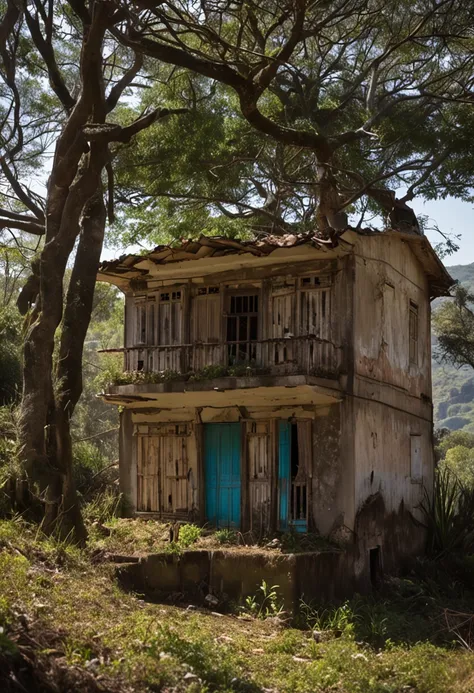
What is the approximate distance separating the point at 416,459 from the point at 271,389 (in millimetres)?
6347

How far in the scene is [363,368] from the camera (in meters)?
17.3

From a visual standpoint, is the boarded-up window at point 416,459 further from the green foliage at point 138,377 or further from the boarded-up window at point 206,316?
the green foliage at point 138,377

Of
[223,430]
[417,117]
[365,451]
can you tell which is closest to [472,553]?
[365,451]

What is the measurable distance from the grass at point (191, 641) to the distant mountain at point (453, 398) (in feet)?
280

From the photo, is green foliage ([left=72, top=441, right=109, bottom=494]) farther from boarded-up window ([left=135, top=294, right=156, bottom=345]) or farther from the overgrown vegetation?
boarded-up window ([left=135, top=294, right=156, bottom=345])

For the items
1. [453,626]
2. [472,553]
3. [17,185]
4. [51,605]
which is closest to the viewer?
[51,605]

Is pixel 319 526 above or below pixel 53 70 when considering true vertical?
below

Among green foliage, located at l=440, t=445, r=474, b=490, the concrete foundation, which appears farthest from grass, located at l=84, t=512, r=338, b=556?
green foliage, located at l=440, t=445, r=474, b=490

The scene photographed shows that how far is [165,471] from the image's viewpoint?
1844cm

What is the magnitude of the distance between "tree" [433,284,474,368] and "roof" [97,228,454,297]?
10.7 metres

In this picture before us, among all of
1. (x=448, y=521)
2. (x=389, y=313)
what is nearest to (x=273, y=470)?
(x=389, y=313)

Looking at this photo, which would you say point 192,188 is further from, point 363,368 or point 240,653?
point 240,653

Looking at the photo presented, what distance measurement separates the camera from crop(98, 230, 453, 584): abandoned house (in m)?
16.4

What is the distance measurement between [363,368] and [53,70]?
1007cm
